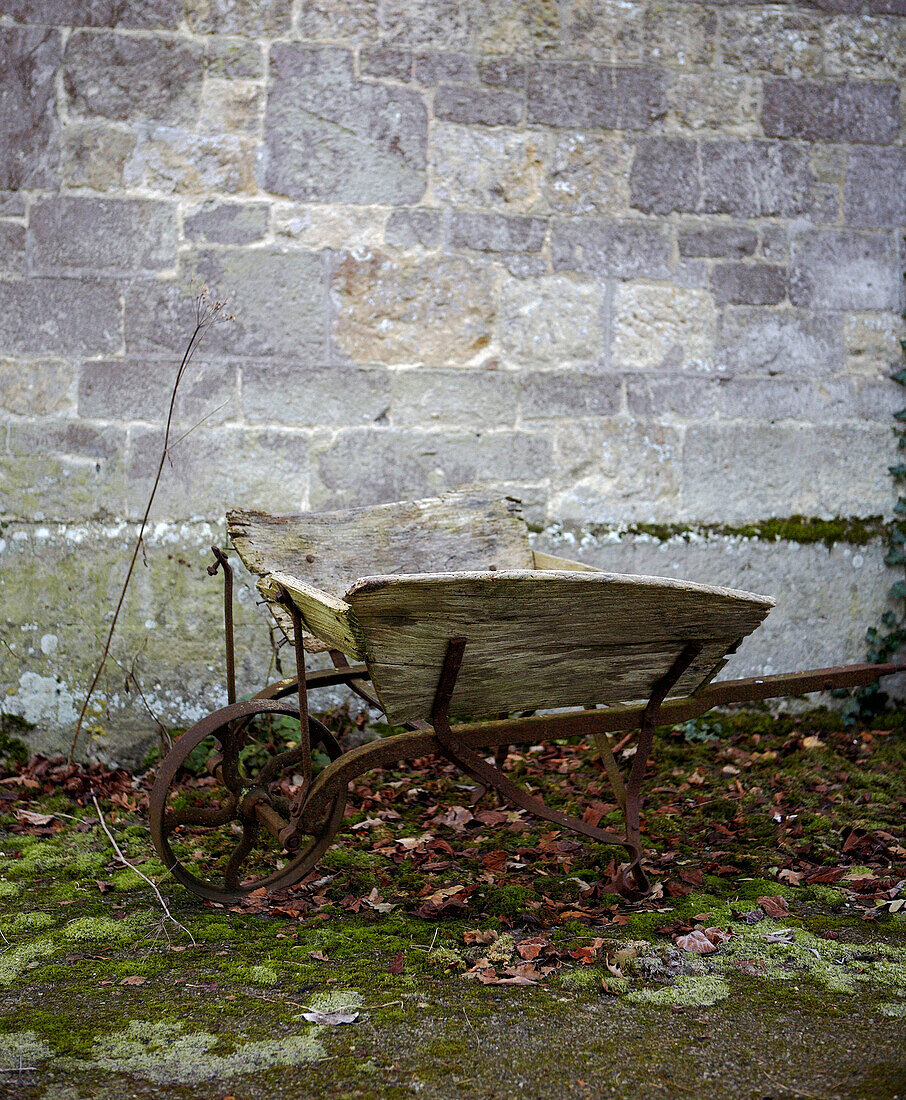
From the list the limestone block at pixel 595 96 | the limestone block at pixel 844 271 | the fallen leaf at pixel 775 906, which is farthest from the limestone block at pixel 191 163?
the fallen leaf at pixel 775 906

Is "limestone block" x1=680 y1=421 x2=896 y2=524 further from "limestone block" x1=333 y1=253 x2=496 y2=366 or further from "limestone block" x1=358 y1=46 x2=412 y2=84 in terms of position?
"limestone block" x1=358 y1=46 x2=412 y2=84

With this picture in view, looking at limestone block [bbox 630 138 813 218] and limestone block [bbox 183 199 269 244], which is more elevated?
limestone block [bbox 630 138 813 218]

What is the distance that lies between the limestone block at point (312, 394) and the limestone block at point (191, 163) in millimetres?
820

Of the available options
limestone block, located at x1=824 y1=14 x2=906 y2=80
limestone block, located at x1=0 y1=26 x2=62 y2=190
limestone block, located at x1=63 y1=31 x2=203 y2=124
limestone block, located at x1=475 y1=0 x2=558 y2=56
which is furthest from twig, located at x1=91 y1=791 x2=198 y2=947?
limestone block, located at x1=824 y1=14 x2=906 y2=80

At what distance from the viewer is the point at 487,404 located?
13.9 ft

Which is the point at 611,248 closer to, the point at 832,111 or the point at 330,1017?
A: the point at 832,111

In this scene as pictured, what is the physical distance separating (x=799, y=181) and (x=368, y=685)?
320 centimetres

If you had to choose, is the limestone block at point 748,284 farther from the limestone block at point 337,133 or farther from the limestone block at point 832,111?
the limestone block at point 337,133

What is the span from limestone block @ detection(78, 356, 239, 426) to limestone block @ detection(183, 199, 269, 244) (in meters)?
0.57

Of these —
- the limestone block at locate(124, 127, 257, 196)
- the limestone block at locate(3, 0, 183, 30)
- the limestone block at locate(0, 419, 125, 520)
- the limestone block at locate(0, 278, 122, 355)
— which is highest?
the limestone block at locate(3, 0, 183, 30)

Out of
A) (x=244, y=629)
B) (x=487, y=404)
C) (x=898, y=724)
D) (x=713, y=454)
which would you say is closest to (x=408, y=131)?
(x=487, y=404)

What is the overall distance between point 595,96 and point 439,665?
3.14 meters

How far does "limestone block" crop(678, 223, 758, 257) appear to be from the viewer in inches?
171

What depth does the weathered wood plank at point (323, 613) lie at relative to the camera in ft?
7.31
